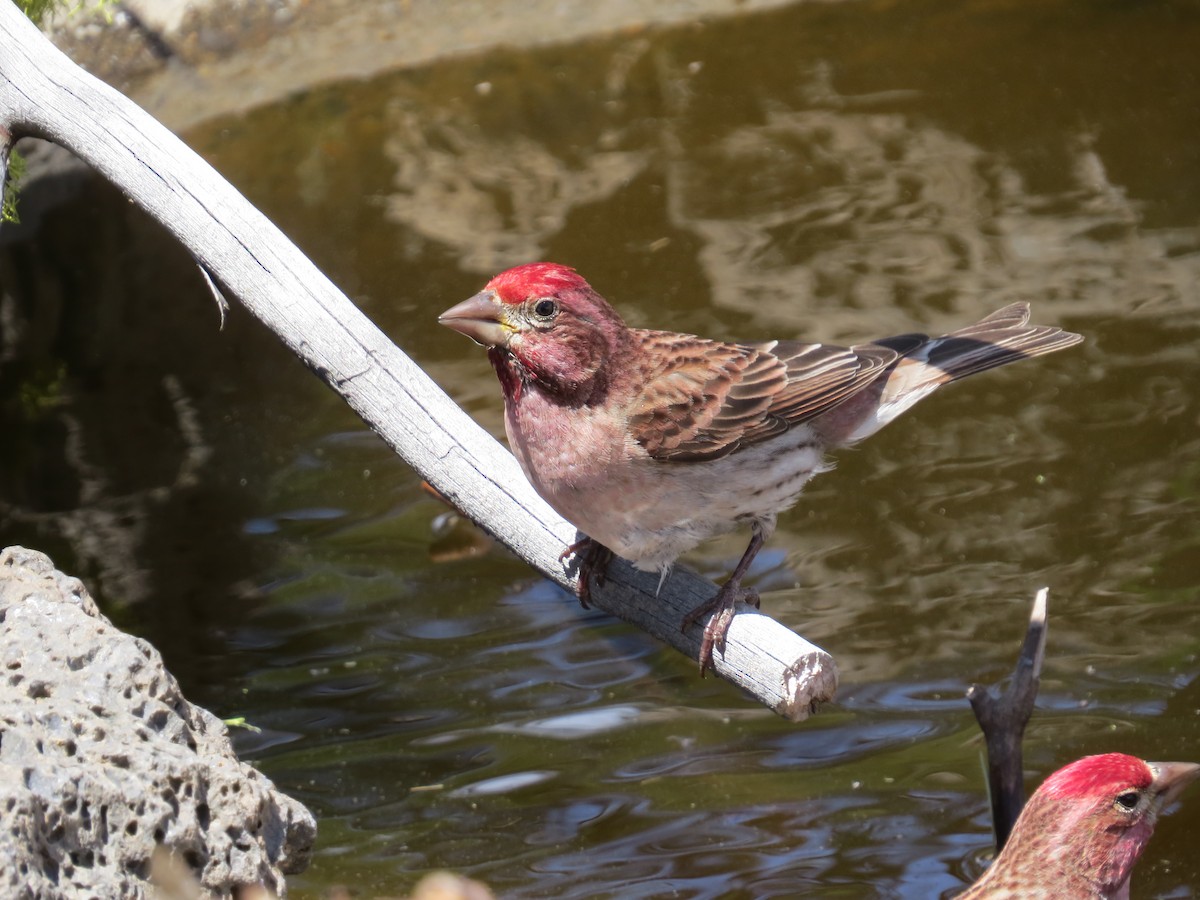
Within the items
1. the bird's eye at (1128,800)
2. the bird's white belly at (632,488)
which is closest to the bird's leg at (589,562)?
the bird's white belly at (632,488)

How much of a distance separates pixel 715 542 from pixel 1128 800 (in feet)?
10.7

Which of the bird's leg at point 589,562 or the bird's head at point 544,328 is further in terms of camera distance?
the bird's leg at point 589,562

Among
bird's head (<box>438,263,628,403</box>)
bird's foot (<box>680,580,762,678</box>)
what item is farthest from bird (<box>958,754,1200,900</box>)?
bird's head (<box>438,263,628,403</box>)

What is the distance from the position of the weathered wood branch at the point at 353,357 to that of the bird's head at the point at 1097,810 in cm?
101

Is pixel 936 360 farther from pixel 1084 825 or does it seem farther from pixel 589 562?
pixel 1084 825

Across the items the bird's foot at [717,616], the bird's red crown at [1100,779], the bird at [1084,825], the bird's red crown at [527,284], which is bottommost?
the bird at [1084,825]

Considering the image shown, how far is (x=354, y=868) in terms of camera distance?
5.32 m

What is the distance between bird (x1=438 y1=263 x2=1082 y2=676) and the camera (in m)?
4.34

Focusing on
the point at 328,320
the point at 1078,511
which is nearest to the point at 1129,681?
the point at 1078,511

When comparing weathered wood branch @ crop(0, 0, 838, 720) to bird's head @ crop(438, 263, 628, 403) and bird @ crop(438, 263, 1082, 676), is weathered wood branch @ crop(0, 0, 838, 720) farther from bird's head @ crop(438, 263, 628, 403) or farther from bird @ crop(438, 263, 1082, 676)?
bird's head @ crop(438, 263, 628, 403)

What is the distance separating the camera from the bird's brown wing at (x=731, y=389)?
179 inches

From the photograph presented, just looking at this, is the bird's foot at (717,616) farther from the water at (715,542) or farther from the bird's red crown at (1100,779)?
A: the water at (715,542)

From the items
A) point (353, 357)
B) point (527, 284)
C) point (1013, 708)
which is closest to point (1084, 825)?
point (1013, 708)

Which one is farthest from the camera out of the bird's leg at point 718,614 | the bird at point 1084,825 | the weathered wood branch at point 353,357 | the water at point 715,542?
the water at point 715,542
